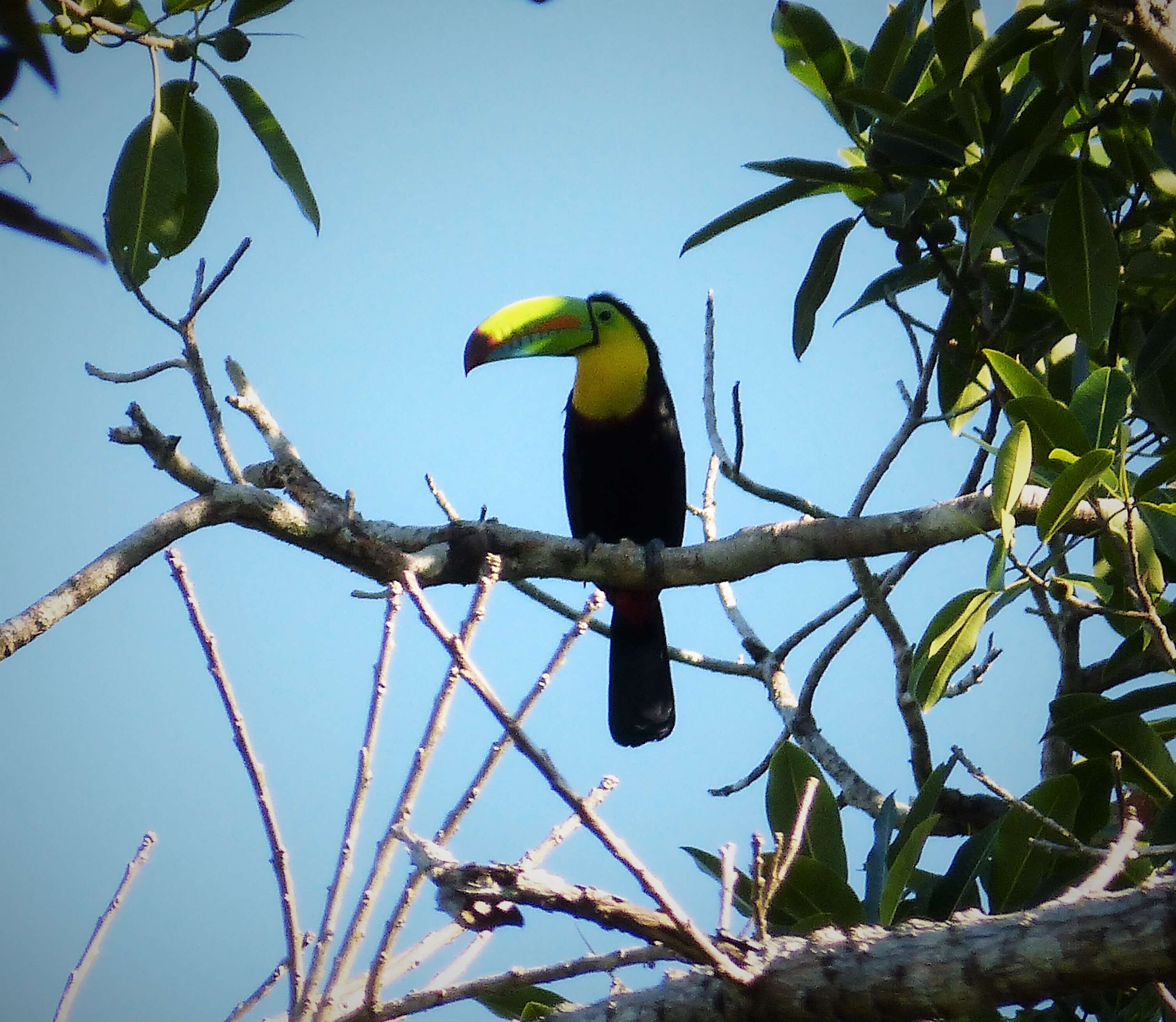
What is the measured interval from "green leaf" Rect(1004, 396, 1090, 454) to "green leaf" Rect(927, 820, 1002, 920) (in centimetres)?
77

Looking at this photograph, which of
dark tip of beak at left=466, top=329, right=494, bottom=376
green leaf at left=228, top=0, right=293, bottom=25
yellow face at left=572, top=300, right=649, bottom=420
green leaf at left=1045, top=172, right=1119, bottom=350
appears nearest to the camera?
green leaf at left=1045, top=172, right=1119, bottom=350

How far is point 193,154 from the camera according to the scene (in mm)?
2795

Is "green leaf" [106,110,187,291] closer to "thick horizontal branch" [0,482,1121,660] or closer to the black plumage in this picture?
"thick horizontal branch" [0,482,1121,660]

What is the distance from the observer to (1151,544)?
8.21 feet

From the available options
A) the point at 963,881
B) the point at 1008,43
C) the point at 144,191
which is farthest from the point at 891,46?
the point at 963,881

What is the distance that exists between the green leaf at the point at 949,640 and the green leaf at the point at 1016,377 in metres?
0.41

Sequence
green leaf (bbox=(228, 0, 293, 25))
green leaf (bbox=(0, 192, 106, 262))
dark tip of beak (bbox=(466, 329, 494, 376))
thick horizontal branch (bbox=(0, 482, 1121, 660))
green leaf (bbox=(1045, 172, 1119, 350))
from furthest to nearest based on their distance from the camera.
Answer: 1. dark tip of beak (bbox=(466, 329, 494, 376))
2. green leaf (bbox=(228, 0, 293, 25))
3. green leaf (bbox=(1045, 172, 1119, 350))
4. thick horizontal branch (bbox=(0, 482, 1121, 660))
5. green leaf (bbox=(0, 192, 106, 262))

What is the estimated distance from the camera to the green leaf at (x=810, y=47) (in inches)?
116

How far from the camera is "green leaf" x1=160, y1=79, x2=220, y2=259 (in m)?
2.73

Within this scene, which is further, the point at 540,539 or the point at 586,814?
the point at 540,539

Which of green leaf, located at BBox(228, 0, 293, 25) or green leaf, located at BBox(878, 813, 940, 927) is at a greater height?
green leaf, located at BBox(228, 0, 293, 25)

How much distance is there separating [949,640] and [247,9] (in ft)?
7.00

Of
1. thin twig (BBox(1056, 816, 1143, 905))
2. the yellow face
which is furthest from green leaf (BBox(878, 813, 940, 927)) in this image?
the yellow face

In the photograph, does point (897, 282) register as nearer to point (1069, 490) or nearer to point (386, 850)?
point (1069, 490)
